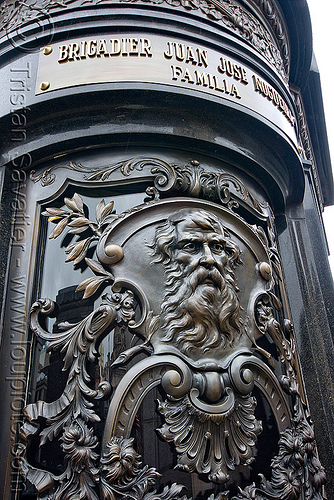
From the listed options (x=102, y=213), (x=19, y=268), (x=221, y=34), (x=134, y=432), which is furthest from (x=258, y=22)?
(x=134, y=432)

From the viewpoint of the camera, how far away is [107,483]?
241cm

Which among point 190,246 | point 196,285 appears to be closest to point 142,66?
point 190,246

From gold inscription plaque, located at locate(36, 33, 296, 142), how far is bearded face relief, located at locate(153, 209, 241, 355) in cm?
117

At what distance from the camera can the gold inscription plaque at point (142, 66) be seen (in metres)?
3.44

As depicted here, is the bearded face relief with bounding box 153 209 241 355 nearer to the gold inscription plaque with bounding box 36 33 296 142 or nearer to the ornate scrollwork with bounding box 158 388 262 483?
the ornate scrollwork with bounding box 158 388 262 483

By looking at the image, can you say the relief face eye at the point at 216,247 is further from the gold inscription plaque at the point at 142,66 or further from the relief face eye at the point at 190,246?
the gold inscription plaque at the point at 142,66

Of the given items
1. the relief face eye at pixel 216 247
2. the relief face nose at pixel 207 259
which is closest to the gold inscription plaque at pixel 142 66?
the relief face eye at pixel 216 247

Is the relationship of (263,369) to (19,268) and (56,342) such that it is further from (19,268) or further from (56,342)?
(19,268)

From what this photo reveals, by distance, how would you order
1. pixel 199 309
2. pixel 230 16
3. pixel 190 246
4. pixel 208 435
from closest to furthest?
pixel 208 435 < pixel 199 309 < pixel 190 246 < pixel 230 16

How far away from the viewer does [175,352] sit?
2.83 m

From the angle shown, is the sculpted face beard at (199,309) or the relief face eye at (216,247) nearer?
the sculpted face beard at (199,309)

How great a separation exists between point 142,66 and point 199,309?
2.01 m

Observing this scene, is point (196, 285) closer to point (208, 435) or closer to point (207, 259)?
point (207, 259)

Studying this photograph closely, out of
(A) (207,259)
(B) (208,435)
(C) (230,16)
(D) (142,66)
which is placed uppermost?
(C) (230,16)
